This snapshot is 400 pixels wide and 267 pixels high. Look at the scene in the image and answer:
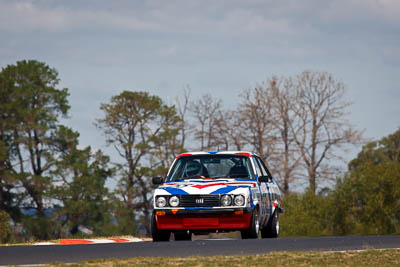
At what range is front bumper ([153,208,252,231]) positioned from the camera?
16375mm

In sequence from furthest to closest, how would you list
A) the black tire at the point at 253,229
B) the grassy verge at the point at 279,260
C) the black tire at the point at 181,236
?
1. the black tire at the point at 181,236
2. the black tire at the point at 253,229
3. the grassy verge at the point at 279,260

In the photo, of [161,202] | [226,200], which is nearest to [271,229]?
[226,200]

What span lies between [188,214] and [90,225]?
4116 centimetres

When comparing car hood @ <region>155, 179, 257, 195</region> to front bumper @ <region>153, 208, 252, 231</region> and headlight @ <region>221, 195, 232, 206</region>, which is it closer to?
headlight @ <region>221, 195, 232, 206</region>

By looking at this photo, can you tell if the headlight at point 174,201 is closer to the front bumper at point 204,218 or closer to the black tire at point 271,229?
the front bumper at point 204,218

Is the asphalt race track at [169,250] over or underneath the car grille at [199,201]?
underneath

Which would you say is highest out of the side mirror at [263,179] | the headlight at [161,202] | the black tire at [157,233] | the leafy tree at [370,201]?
the leafy tree at [370,201]

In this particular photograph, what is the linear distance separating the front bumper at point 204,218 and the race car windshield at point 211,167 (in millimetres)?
1296

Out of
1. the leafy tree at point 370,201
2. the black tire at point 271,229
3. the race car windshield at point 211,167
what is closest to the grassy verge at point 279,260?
the race car windshield at point 211,167

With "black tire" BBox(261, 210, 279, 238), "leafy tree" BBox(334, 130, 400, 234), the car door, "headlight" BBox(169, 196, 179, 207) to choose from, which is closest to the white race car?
"headlight" BBox(169, 196, 179, 207)

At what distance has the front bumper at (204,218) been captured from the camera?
16375 millimetres

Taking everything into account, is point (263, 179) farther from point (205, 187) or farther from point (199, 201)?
point (199, 201)

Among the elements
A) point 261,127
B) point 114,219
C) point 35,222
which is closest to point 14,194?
point 35,222

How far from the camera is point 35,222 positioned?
54469 millimetres
